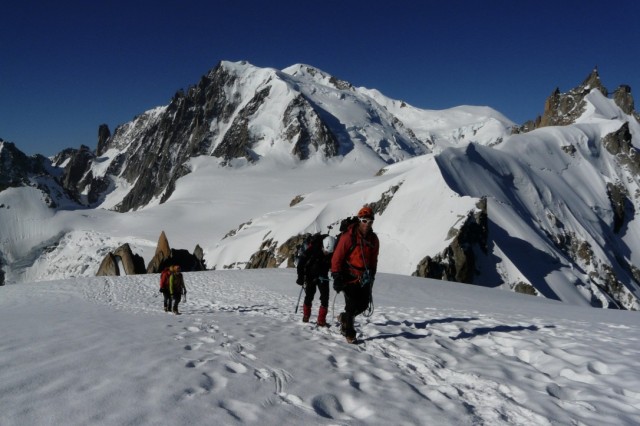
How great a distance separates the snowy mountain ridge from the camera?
141ft

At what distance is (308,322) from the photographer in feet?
30.5

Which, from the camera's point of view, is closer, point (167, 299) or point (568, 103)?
point (167, 299)

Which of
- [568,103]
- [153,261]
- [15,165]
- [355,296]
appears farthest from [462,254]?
[15,165]

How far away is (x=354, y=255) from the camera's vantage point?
723cm

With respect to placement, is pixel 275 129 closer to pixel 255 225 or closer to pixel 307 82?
pixel 307 82

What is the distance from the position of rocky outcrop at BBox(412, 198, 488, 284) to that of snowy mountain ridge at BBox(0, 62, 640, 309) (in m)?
0.13

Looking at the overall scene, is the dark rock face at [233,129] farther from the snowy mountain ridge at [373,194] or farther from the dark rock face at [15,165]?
the dark rock face at [15,165]

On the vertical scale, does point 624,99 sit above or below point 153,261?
above

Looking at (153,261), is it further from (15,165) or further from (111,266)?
(15,165)

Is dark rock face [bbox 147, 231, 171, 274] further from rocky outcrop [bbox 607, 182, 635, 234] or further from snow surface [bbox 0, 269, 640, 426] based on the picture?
rocky outcrop [bbox 607, 182, 635, 234]

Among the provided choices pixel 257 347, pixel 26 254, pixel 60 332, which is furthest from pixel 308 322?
pixel 26 254

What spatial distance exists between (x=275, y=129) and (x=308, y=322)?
130 metres

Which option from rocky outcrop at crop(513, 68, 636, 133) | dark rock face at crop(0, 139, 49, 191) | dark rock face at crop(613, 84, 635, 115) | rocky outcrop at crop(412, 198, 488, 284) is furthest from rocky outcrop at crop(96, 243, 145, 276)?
dark rock face at crop(0, 139, 49, 191)

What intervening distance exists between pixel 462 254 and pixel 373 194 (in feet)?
57.5
